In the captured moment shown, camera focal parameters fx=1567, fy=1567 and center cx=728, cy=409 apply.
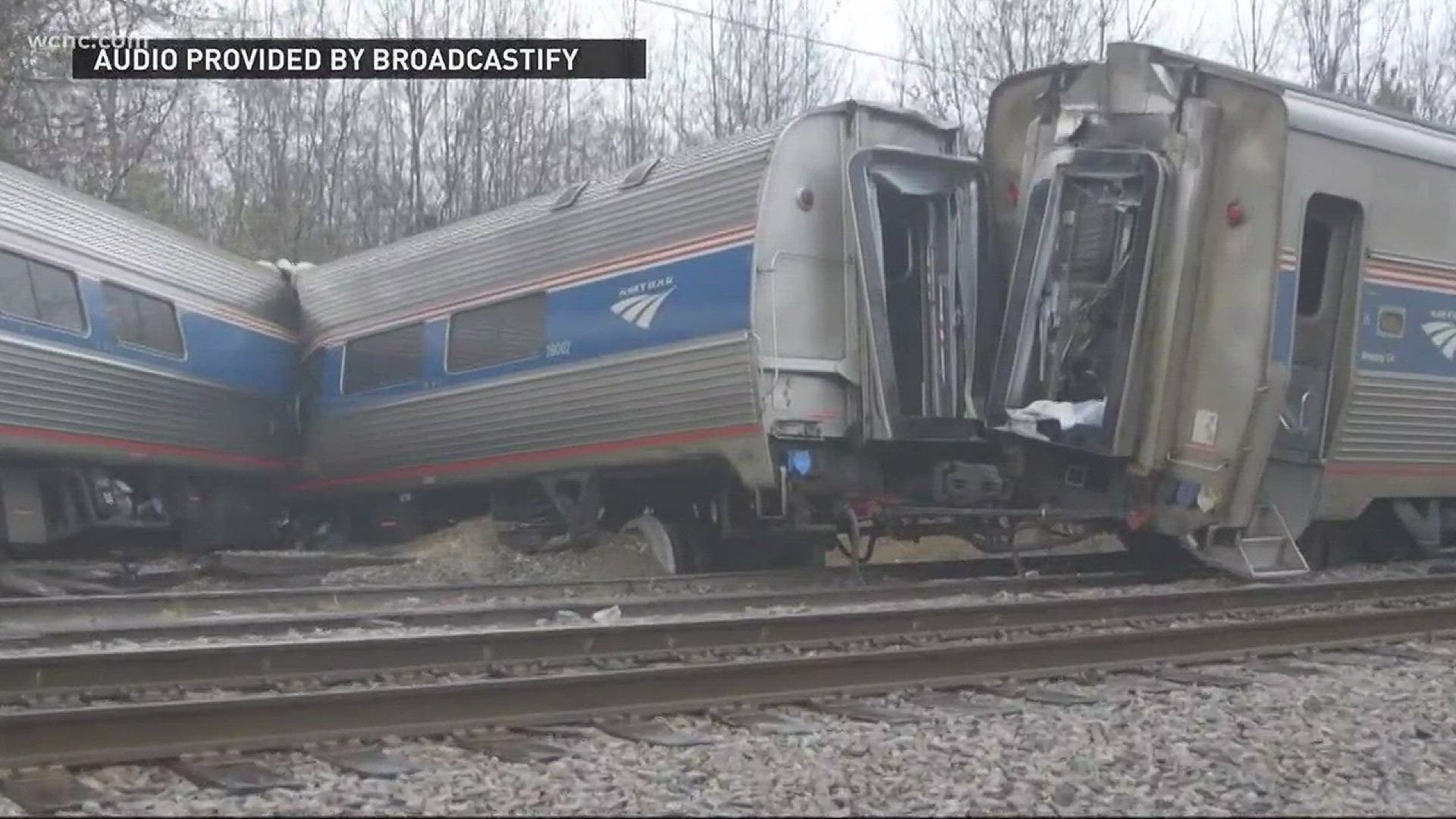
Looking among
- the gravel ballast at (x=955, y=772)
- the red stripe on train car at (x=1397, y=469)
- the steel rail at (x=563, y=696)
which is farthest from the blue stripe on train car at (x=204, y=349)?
the red stripe on train car at (x=1397, y=469)

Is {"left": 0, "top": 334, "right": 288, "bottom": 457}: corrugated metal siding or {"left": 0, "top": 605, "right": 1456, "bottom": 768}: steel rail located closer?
{"left": 0, "top": 605, "right": 1456, "bottom": 768}: steel rail

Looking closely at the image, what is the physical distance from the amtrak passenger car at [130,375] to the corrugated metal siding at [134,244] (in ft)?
0.06

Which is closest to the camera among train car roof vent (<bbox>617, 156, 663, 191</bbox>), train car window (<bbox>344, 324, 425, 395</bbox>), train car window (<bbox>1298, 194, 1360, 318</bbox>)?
train car window (<bbox>1298, 194, 1360, 318</bbox>)

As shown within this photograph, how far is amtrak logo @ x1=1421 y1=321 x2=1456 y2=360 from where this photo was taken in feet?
38.7

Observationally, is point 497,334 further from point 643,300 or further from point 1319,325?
point 1319,325

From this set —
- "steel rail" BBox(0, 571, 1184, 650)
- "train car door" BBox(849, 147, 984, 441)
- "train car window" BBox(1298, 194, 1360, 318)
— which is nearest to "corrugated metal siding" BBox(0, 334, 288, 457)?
"steel rail" BBox(0, 571, 1184, 650)

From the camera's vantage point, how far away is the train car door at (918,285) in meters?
11.5

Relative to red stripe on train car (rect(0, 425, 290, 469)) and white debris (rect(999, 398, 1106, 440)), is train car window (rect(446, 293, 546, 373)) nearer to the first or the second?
red stripe on train car (rect(0, 425, 290, 469))

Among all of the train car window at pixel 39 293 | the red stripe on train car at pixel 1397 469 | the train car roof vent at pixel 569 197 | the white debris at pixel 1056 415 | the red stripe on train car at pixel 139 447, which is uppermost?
the train car roof vent at pixel 569 197

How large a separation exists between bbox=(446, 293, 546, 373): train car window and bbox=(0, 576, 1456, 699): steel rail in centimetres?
459

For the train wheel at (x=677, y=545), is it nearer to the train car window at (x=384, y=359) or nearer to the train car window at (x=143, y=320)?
the train car window at (x=384, y=359)

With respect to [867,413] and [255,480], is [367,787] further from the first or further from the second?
[255,480]

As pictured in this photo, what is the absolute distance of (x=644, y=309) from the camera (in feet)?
39.7

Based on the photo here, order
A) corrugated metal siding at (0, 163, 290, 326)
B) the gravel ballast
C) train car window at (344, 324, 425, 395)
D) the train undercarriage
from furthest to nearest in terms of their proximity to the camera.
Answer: train car window at (344, 324, 425, 395) < corrugated metal siding at (0, 163, 290, 326) < the train undercarriage < the gravel ballast
